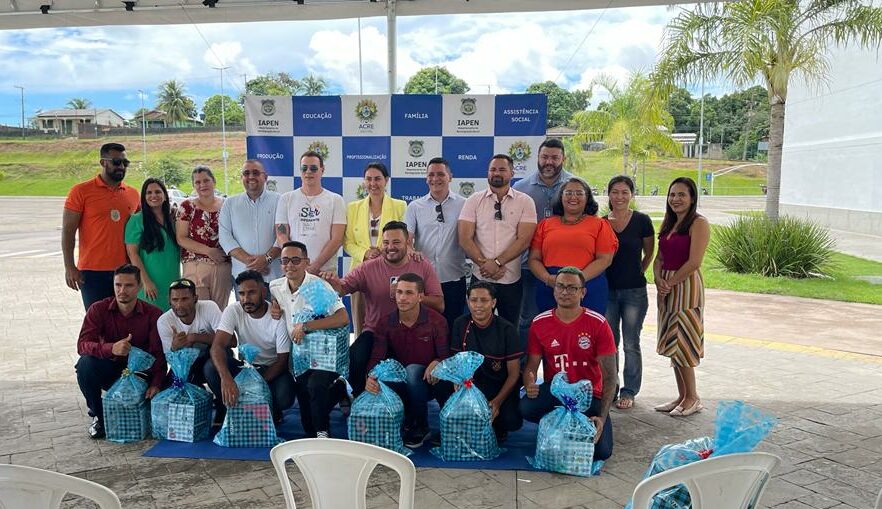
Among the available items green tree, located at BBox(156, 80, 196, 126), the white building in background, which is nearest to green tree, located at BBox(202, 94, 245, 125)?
green tree, located at BBox(156, 80, 196, 126)

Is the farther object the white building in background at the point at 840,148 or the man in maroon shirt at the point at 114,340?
the white building in background at the point at 840,148

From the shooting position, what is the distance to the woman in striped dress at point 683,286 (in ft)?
14.2

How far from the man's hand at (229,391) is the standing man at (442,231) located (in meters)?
1.58

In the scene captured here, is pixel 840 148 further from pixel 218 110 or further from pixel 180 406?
pixel 218 110

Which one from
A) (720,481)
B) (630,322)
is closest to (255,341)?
(630,322)

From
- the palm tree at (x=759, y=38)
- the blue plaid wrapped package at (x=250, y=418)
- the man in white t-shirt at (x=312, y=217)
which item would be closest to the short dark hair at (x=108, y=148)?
the man in white t-shirt at (x=312, y=217)

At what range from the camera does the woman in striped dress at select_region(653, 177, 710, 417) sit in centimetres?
434

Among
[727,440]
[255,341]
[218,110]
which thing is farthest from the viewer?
[218,110]

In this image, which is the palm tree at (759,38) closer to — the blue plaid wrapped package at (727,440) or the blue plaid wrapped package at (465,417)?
the blue plaid wrapped package at (465,417)

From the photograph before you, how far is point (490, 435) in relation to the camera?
369cm

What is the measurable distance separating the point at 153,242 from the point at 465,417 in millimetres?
2580

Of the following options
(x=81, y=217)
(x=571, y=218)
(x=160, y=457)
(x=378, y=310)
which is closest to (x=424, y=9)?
(x=571, y=218)

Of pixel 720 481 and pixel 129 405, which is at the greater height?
pixel 720 481

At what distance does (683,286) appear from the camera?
4406 millimetres
